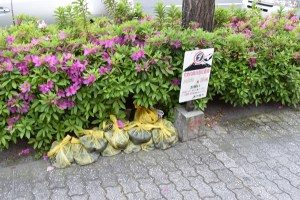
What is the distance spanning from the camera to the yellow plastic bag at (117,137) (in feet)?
12.1

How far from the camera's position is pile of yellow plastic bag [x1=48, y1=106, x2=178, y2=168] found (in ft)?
11.8

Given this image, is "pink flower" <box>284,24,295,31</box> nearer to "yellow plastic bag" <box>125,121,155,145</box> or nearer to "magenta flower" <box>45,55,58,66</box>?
"yellow plastic bag" <box>125,121,155,145</box>

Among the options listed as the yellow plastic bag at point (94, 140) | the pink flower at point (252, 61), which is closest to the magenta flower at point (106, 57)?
the yellow plastic bag at point (94, 140)

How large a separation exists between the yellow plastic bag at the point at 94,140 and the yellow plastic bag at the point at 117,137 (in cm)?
6

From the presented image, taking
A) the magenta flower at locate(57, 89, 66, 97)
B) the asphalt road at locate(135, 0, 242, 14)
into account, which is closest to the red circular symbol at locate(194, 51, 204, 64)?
the magenta flower at locate(57, 89, 66, 97)

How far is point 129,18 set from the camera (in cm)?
482

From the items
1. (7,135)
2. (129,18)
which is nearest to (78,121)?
(7,135)

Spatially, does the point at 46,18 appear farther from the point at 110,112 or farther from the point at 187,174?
the point at 187,174

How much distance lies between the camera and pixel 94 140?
12.0ft

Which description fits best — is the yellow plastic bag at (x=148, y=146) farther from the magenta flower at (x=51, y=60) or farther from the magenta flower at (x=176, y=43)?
the magenta flower at (x=51, y=60)

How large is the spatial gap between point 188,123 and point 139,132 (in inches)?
21.3

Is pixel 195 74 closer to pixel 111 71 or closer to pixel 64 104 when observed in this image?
pixel 111 71

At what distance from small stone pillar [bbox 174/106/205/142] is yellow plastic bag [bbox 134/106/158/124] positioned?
0.25 meters

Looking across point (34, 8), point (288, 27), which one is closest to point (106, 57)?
point (288, 27)
